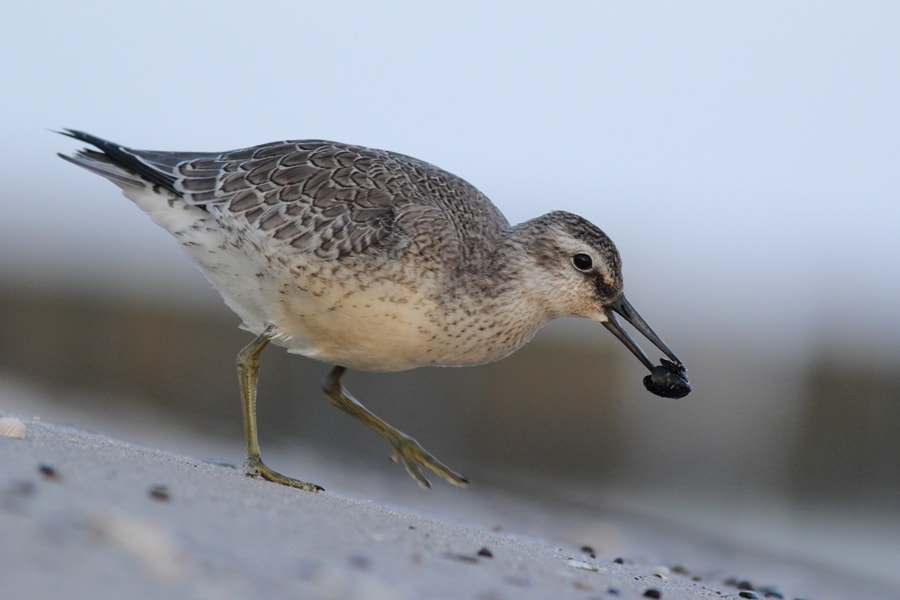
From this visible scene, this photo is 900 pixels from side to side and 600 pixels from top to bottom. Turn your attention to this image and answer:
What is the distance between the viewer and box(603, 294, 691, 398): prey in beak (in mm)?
5887

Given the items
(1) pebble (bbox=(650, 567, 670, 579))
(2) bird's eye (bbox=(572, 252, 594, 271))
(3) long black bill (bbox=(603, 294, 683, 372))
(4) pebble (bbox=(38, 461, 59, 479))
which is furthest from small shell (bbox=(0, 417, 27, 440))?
(3) long black bill (bbox=(603, 294, 683, 372))

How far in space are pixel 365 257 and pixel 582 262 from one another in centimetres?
119

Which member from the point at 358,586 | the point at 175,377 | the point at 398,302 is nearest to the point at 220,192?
the point at 398,302

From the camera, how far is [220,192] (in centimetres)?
589

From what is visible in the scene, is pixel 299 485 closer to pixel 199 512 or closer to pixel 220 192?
pixel 220 192

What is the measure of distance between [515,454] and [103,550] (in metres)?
11.4

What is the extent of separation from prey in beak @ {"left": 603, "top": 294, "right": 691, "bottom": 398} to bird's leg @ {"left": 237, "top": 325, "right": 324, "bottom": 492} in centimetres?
169

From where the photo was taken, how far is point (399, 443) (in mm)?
6449

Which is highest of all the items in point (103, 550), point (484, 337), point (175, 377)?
point (484, 337)

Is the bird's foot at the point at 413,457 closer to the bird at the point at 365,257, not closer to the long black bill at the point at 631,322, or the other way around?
the bird at the point at 365,257

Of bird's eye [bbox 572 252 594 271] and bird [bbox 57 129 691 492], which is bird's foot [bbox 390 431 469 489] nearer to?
bird [bbox 57 129 691 492]

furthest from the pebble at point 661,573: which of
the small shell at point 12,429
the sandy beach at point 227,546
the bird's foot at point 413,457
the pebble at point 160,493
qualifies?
the small shell at point 12,429

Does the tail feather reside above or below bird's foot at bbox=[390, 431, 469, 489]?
above

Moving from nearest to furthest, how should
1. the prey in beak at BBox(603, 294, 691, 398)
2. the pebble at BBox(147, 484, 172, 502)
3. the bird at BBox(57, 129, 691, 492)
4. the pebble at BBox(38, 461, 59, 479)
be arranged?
the pebble at BBox(38, 461, 59, 479) < the pebble at BBox(147, 484, 172, 502) < the bird at BBox(57, 129, 691, 492) < the prey in beak at BBox(603, 294, 691, 398)
